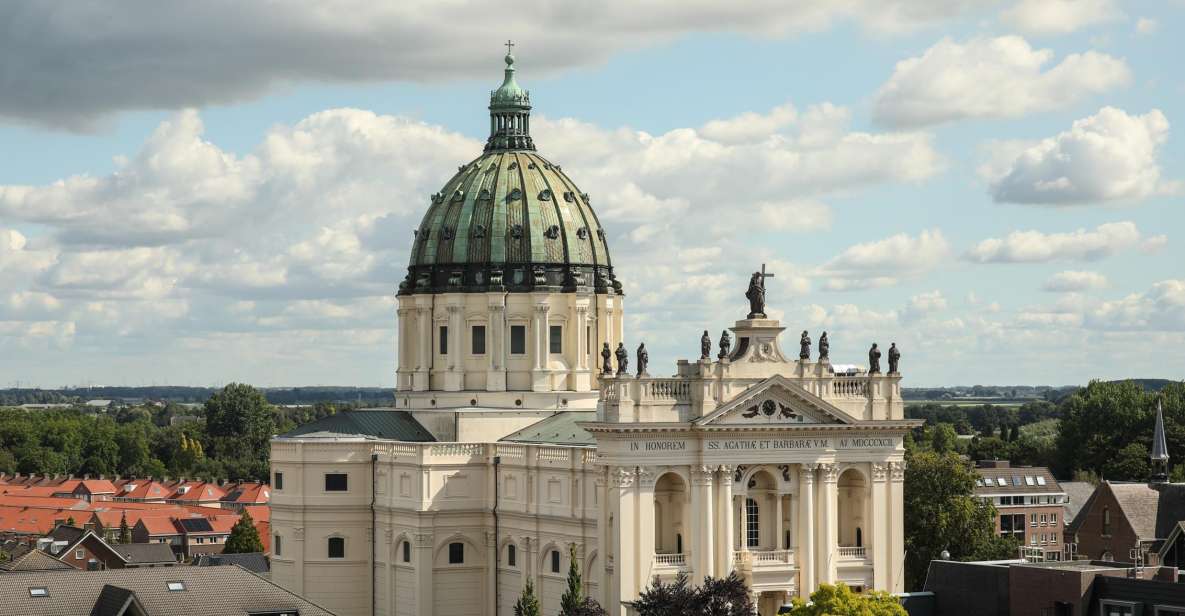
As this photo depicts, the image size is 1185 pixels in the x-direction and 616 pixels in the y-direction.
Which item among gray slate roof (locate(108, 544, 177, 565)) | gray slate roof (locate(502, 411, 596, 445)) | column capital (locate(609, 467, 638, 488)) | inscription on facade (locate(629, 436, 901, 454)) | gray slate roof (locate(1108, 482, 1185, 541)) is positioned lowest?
gray slate roof (locate(108, 544, 177, 565))

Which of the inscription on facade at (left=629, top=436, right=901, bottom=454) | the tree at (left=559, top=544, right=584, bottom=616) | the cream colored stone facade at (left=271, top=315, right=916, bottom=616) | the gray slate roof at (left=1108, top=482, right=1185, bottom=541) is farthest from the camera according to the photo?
the gray slate roof at (left=1108, top=482, right=1185, bottom=541)

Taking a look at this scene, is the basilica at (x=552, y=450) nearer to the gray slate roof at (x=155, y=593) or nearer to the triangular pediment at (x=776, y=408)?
the triangular pediment at (x=776, y=408)

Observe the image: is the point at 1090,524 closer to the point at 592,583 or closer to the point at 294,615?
the point at 592,583

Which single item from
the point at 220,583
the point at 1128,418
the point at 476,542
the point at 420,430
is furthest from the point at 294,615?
the point at 1128,418

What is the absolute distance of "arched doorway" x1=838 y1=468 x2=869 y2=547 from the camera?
109062 millimetres

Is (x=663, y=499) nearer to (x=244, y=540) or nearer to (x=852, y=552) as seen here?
(x=852, y=552)

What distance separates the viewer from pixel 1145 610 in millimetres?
87562

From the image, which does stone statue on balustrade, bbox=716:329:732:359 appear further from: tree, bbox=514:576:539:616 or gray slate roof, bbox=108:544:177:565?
gray slate roof, bbox=108:544:177:565

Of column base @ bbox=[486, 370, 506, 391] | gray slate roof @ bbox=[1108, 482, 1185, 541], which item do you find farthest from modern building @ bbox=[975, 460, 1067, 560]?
column base @ bbox=[486, 370, 506, 391]

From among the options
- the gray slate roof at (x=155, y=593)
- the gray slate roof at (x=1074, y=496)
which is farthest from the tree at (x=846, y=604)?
the gray slate roof at (x=1074, y=496)

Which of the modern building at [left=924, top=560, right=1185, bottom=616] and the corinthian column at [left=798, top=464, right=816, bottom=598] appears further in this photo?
the corinthian column at [left=798, top=464, right=816, bottom=598]

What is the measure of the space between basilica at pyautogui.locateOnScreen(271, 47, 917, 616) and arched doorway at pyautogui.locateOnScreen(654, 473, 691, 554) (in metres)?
0.11

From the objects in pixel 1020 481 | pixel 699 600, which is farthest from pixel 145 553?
pixel 699 600

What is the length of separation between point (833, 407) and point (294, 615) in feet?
100
